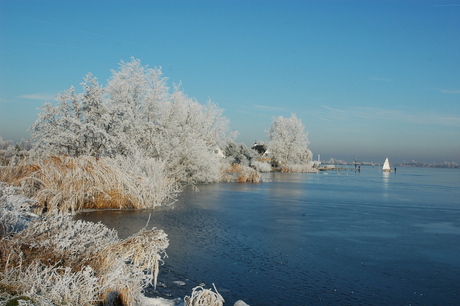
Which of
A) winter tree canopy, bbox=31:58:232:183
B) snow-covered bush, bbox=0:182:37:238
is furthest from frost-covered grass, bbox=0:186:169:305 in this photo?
winter tree canopy, bbox=31:58:232:183

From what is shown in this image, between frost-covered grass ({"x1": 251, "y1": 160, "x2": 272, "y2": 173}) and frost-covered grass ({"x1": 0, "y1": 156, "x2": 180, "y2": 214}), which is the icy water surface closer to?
frost-covered grass ({"x1": 0, "y1": 156, "x2": 180, "y2": 214})

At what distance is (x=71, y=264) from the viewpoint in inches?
233

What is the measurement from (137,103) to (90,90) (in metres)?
6.33

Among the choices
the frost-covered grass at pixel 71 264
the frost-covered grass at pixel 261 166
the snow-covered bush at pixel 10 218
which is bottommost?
the frost-covered grass at pixel 71 264

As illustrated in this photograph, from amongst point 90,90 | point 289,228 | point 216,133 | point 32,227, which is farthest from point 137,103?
point 32,227

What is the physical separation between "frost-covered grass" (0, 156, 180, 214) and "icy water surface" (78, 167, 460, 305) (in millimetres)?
764

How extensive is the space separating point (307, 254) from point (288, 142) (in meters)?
65.4

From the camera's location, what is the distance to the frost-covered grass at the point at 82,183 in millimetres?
13516

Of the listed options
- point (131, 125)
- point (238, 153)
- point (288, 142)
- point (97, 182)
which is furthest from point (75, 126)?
point (288, 142)

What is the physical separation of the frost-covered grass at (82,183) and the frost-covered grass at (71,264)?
6.61 meters

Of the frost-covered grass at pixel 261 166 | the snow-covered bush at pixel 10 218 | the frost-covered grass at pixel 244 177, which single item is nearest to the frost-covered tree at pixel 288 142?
the frost-covered grass at pixel 261 166

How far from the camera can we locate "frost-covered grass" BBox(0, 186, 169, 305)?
16.2 feet

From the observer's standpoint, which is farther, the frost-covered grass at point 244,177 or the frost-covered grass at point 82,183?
the frost-covered grass at point 244,177

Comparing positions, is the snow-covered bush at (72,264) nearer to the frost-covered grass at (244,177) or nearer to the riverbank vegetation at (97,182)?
the riverbank vegetation at (97,182)
